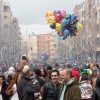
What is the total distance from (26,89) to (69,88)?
121 cm

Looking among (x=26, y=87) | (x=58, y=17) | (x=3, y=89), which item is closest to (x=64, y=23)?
(x=58, y=17)

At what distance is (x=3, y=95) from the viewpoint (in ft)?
32.8

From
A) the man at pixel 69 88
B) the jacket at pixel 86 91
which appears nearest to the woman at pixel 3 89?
the jacket at pixel 86 91

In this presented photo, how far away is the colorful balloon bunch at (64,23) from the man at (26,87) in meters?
13.7

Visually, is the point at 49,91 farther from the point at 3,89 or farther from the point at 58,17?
the point at 58,17

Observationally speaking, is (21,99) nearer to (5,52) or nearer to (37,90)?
(37,90)

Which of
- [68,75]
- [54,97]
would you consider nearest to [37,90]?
[54,97]

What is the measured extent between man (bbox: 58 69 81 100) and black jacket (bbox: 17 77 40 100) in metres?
0.81

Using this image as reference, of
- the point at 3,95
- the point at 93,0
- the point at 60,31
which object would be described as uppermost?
the point at 93,0

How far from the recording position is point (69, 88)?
747cm

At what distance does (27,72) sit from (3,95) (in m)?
1.81

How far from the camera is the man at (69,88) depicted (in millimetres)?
7391

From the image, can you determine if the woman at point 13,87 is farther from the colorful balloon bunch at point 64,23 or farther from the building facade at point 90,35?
the building facade at point 90,35

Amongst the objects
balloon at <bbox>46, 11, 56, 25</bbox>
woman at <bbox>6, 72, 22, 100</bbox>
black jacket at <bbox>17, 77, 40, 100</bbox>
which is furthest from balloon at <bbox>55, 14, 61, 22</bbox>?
black jacket at <bbox>17, 77, 40, 100</bbox>
